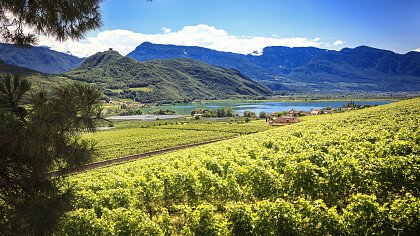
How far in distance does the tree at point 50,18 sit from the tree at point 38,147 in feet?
5.31

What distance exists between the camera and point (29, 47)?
593cm

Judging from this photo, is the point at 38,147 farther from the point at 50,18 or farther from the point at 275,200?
the point at 275,200

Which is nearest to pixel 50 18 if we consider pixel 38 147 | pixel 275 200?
pixel 38 147

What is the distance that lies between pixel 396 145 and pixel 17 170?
1482 cm

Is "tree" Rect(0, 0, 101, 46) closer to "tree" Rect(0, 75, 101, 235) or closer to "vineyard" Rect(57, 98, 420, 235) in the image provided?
"tree" Rect(0, 75, 101, 235)

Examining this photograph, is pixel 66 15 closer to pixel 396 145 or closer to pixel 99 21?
pixel 99 21

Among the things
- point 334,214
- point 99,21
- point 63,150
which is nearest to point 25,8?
point 99,21

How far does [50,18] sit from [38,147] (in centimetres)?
270

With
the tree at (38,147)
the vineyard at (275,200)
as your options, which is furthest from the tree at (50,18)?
the vineyard at (275,200)

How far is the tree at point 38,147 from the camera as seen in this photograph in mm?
4621

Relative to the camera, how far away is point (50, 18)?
563 centimetres

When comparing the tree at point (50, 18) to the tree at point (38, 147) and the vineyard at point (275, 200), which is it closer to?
the tree at point (38, 147)

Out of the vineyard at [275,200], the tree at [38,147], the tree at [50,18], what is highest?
the tree at [50,18]

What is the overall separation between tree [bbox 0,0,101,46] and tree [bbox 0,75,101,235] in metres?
1.62
